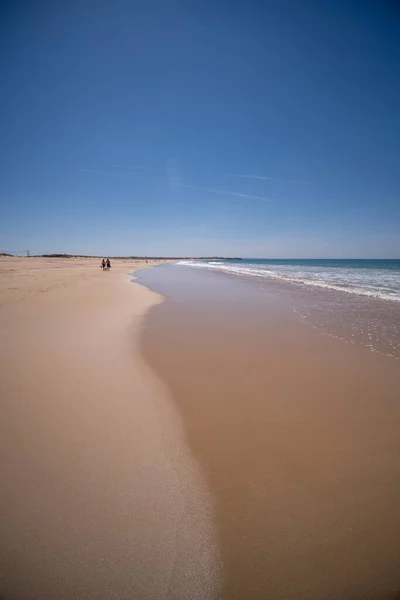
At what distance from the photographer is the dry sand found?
1.61 m

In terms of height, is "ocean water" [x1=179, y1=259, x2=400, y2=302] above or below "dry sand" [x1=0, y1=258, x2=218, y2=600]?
above

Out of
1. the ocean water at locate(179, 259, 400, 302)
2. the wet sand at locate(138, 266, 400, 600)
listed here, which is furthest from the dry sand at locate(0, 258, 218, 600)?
the ocean water at locate(179, 259, 400, 302)

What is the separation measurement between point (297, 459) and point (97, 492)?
72.9 inches

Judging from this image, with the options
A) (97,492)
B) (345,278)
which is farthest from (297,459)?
(345,278)

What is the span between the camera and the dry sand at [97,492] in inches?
63.3

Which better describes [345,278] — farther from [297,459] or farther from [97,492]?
[97,492]

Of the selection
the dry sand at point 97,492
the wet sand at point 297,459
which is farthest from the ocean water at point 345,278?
the dry sand at point 97,492

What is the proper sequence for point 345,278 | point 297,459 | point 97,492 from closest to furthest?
1. point 97,492
2. point 297,459
3. point 345,278

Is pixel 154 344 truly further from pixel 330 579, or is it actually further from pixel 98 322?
Result: pixel 330 579

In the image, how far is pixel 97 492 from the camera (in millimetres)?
2160

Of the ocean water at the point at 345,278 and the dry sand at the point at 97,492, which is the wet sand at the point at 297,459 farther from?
the ocean water at the point at 345,278

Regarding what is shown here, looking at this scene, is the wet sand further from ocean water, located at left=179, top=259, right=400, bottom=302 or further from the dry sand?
ocean water, located at left=179, top=259, right=400, bottom=302

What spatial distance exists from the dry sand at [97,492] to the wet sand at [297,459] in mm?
246

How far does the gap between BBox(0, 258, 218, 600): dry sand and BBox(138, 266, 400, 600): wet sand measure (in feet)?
0.81
